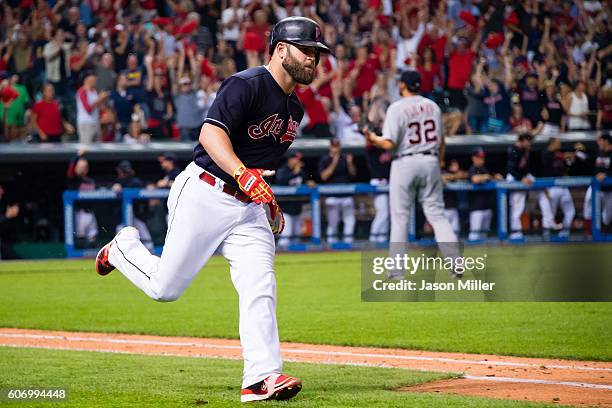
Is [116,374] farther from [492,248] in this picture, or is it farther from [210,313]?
[492,248]

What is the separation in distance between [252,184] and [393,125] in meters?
6.21

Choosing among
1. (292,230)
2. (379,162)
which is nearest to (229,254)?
(292,230)

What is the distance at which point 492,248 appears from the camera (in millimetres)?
17391

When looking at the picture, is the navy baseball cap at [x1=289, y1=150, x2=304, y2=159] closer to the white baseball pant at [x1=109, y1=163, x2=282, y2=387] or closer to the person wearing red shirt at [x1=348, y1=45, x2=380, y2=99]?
the person wearing red shirt at [x1=348, y1=45, x2=380, y2=99]

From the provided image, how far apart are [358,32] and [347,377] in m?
15.5

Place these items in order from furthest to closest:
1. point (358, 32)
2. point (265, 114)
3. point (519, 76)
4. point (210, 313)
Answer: point (358, 32) < point (519, 76) < point (210, 313) < point (265, 114)

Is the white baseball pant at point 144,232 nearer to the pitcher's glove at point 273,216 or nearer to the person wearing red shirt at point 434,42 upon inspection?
the person wearing red shirt at point 434,42

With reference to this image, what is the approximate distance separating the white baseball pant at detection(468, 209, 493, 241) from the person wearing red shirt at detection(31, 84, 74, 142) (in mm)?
7181

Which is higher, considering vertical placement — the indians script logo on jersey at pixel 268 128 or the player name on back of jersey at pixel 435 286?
the indians script logo on jersey at pixel 268 128

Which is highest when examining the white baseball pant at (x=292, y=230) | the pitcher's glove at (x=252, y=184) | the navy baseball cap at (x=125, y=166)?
the pitcher's glove at (x=252, y=184)

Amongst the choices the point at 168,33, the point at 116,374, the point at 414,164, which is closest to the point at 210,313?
the point at 414,164

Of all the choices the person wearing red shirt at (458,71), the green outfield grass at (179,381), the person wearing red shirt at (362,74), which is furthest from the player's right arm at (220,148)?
the person wearing red shirt at (458,71)

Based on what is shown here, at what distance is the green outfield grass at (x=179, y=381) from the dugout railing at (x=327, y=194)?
32.5ft

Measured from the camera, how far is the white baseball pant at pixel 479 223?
18.1 meters
